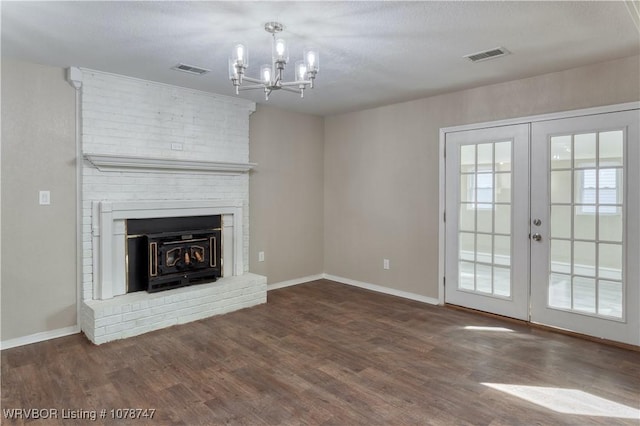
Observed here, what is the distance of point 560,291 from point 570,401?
4.83 feet

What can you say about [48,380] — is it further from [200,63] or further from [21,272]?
[200,63]

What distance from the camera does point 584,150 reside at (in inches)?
136

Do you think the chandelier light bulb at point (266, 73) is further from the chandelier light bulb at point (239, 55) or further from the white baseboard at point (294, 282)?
the white baseboard at point (294, 282)

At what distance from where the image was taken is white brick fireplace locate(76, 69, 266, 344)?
11.7ft

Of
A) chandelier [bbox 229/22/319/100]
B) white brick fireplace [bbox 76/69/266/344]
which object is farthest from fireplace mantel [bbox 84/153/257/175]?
chandelier [bbox 229/22/319/100]

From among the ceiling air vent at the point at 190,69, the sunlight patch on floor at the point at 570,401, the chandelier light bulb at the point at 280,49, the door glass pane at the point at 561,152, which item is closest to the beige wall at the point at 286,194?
the ceiling air vent at the point at 190,69

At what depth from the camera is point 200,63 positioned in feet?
11.0

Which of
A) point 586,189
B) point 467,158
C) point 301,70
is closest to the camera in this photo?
point 301,70

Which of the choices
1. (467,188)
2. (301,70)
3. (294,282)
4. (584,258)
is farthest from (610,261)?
(294,282)

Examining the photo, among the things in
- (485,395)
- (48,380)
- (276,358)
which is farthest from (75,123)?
(485,395)

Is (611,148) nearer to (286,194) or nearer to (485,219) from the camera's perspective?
(485,219)

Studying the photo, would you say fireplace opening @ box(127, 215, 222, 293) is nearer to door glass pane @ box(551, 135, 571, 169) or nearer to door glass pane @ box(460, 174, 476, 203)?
door glass pane @ box(460, 174, 476, 203)

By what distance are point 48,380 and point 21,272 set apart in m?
1.13

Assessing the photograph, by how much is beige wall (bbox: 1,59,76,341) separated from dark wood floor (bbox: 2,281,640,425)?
348mm
